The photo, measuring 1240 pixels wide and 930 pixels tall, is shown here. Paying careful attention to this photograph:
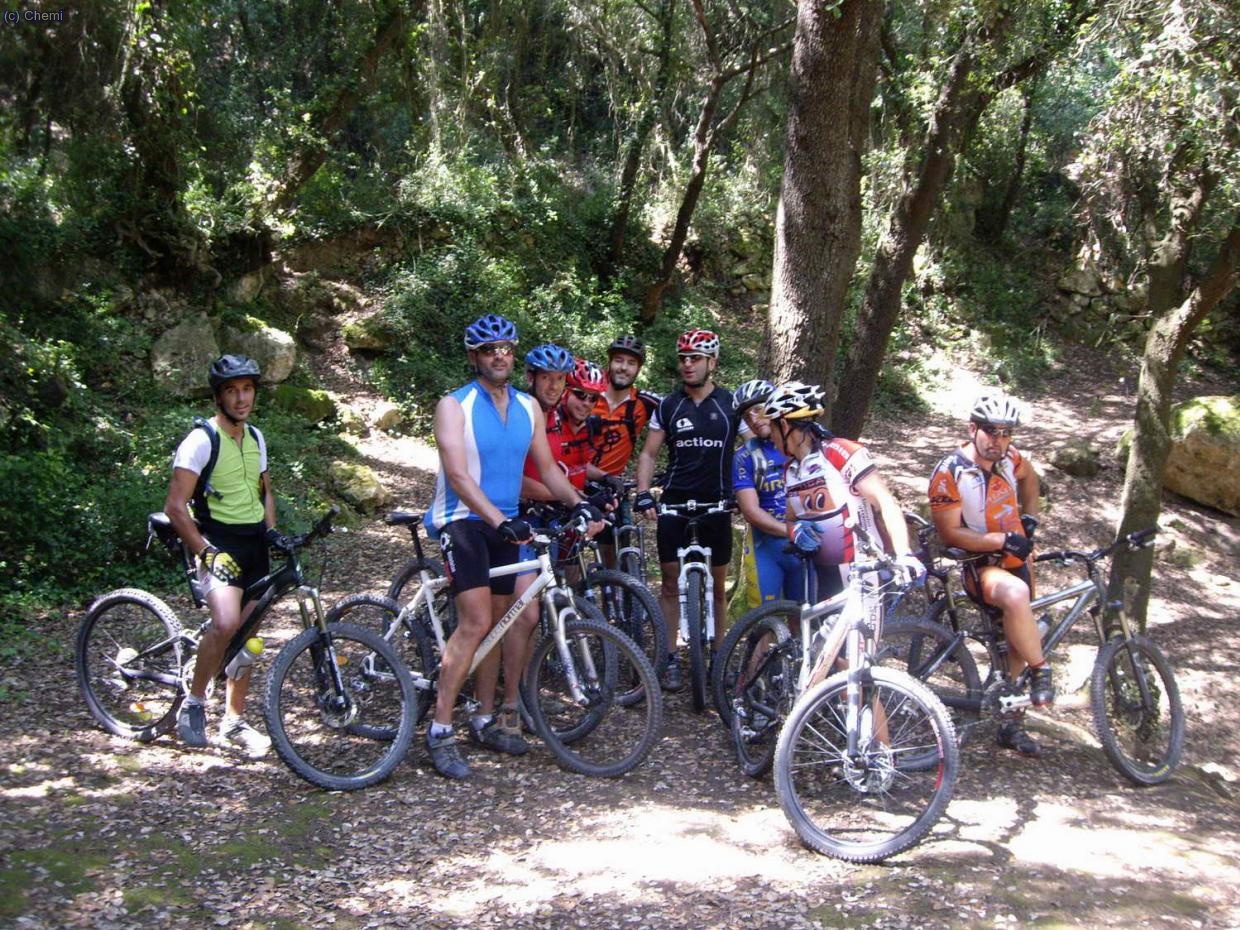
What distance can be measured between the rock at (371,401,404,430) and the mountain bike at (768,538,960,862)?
921cm

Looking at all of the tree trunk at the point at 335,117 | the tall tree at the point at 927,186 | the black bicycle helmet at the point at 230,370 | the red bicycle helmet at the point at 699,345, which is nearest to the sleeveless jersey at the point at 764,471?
the red bicycle helmet at the point at 699,345

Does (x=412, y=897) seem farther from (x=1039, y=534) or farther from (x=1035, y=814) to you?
(x=1039, y=534)

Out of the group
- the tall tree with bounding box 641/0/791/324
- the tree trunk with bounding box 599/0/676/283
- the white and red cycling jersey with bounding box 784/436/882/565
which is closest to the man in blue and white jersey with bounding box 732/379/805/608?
the white and red cycling jersey with bounding box 784/436/882/565

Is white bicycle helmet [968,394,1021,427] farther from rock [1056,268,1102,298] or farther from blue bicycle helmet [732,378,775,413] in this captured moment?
rock [1056,268,1102,298]

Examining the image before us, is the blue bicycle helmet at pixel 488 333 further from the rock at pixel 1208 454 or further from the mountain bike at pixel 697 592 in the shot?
the rock at pixel 1208 454

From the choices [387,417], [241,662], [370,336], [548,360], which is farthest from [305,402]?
[241,662]

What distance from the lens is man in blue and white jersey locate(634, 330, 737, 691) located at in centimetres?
599

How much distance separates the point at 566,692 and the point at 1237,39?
21.5 feet

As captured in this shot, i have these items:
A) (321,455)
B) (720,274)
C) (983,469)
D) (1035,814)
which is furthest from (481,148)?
(1035,814)

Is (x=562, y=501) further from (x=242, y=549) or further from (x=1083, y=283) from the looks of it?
(x=1083, y=283)

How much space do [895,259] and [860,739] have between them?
5.82 meters

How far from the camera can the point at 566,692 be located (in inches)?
202

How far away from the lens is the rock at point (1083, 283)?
19688 millimetres

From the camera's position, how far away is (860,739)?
4270 mm
